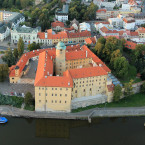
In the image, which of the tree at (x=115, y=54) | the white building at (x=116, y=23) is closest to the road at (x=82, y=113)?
the tree at (x=115, y=54)

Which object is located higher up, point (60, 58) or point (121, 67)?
point (60, 58)

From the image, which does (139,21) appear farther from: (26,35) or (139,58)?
(26,35)

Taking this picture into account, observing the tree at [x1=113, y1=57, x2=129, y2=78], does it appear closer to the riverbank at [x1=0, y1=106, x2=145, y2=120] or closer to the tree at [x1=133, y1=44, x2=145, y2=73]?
the tree at [x1=133, y1=44, x2=145, y2=73]

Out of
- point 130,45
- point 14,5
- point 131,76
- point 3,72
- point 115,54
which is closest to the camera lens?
point 3,72

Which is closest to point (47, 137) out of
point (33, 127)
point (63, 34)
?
point (33, 127)

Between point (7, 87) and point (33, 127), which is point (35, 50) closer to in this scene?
point (7, 87)

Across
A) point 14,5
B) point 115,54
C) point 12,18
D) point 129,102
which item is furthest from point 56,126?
point 14,5

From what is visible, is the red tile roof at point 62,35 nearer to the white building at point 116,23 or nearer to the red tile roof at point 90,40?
the red tile roof at point 90,40
